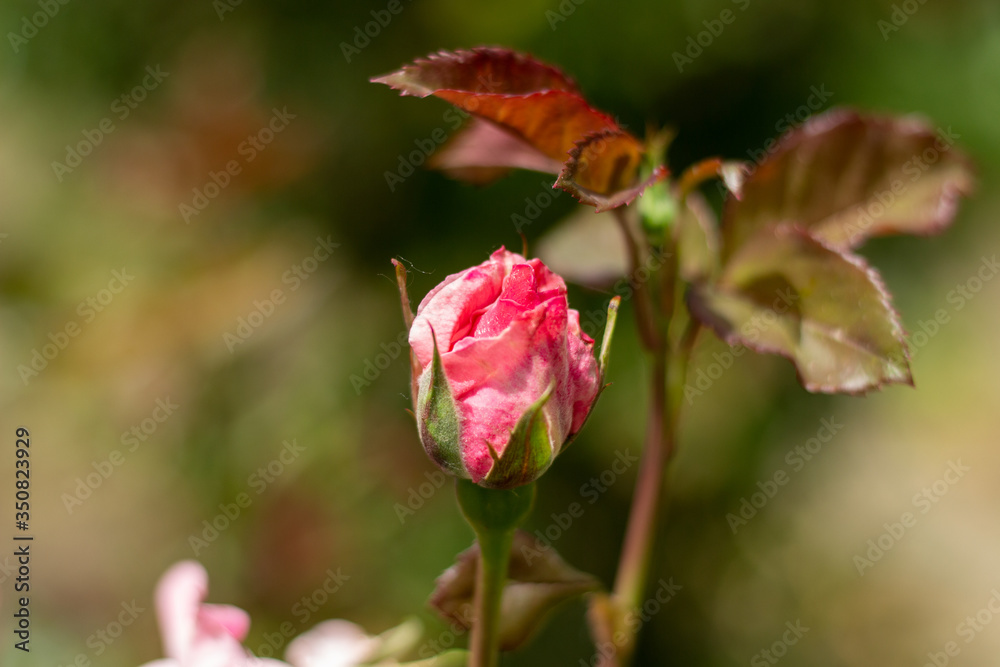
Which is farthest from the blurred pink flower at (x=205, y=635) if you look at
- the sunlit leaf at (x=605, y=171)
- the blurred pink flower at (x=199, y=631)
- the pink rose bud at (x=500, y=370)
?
the sunlit leaf at (x=605, y=171)

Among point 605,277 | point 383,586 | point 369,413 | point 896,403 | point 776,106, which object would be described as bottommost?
point 896,403

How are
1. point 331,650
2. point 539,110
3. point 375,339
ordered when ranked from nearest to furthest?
1. point 539,110
2. point 331,650
3. point 375,339

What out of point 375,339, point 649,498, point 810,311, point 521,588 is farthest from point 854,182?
point 375,339

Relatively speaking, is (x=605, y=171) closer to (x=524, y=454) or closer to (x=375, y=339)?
Result: (x=524, y=454)

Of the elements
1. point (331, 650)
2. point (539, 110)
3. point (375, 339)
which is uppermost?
point (539, 110)

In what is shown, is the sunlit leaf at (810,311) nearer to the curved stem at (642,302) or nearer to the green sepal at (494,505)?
the curved stem at (642,302)

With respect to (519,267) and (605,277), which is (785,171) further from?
(519,267)

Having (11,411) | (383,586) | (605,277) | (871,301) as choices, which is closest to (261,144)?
(11,411)

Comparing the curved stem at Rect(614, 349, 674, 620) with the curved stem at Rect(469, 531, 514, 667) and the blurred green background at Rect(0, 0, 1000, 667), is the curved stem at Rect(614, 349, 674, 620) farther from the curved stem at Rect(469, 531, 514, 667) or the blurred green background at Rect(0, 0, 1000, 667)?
the blurred green background at Rect(0, 0, 1000, 667)
